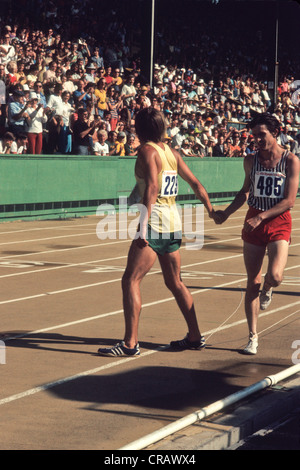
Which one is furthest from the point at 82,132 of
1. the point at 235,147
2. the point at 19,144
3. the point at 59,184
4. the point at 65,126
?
the point at 235,147

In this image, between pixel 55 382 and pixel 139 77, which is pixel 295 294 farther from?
pixel 139 77

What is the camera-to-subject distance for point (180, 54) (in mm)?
40531

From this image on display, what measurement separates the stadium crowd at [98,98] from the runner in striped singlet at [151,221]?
1254 centimetres

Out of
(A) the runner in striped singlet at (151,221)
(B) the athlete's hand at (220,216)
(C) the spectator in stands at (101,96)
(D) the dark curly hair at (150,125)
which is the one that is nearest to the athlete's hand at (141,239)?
(A) the runner in striped singlet at (151,221)

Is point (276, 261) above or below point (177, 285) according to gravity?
above

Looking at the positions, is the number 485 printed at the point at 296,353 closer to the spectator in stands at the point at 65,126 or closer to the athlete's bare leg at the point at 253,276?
the athlete's bare leg at the point at 253,276

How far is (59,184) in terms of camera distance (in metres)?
22.2

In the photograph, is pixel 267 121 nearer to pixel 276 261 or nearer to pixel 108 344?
pixel 276 261

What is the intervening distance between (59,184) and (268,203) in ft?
49.1

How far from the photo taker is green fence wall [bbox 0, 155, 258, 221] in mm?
20609

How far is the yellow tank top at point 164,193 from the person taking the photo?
7.48 m

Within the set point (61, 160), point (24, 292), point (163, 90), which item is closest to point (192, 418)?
point (24, 292)

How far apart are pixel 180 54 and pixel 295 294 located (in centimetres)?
3071

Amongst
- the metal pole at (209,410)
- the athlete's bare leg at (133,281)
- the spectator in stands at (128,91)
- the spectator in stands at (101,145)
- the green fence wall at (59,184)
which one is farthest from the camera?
the spectator in stands at (128,91)
